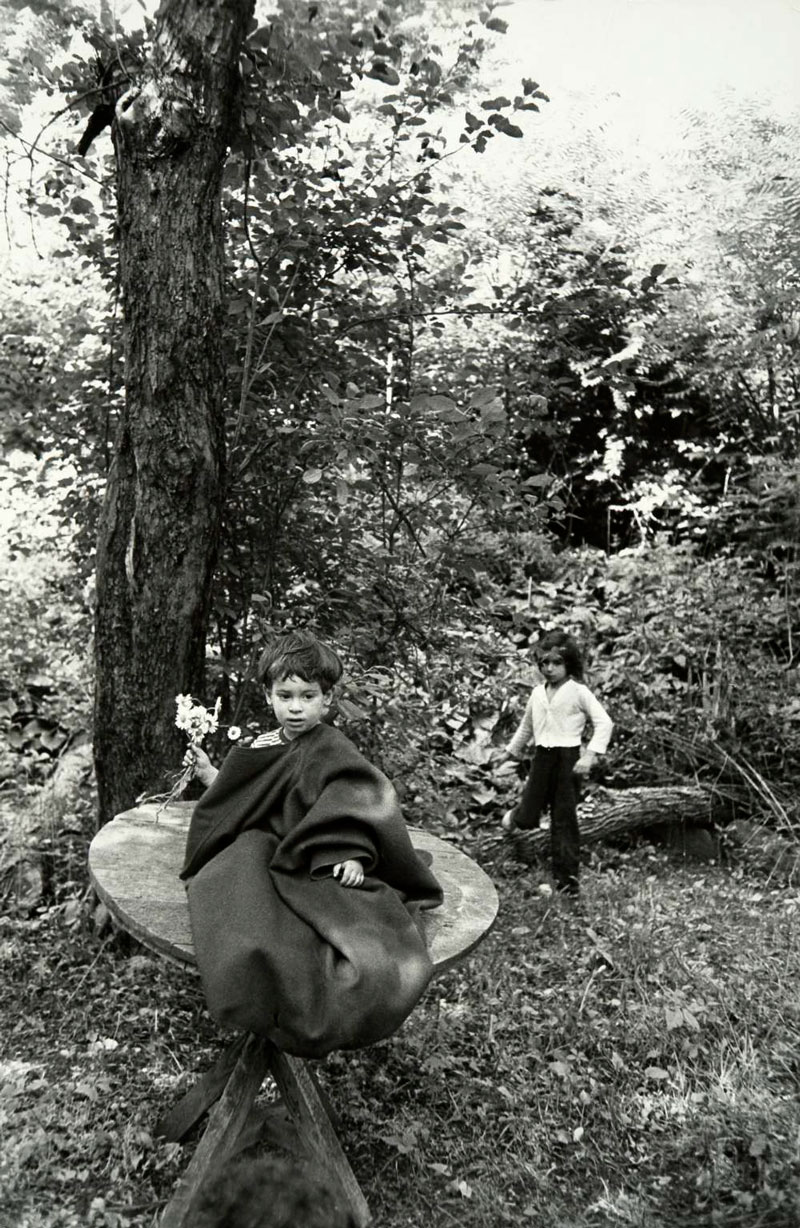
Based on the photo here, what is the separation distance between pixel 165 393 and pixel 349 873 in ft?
6.31

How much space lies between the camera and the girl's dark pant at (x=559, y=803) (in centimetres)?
504

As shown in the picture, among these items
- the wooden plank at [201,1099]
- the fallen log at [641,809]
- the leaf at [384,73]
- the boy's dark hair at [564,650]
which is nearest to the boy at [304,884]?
the wooden plank at [201,1099]

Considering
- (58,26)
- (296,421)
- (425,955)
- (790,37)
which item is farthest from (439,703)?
(790,37)

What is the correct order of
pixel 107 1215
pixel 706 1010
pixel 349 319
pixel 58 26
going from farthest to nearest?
1. pixel 349 319
2. pixel 58 26
3. pixel 706 1010
4. pixel 107 1215

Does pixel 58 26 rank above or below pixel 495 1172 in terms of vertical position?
above

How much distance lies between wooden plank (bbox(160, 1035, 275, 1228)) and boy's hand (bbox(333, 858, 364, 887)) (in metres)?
0.51

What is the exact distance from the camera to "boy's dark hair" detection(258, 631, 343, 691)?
275cm

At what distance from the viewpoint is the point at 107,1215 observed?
8.15ft

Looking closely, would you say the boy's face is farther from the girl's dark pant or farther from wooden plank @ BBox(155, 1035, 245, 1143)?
the girl's dark pant

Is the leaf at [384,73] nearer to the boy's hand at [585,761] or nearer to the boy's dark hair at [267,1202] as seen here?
the boy's hand at [585,761]

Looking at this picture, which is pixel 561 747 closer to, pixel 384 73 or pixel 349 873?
pixel 349 873

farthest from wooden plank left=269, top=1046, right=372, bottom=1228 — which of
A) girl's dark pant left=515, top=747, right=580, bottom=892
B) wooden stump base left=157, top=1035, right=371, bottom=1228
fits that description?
girl's dark pant left=515, top=747, right=580, bottom=892

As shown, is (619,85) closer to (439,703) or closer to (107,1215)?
(439,703)

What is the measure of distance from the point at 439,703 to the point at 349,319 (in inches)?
82.8
